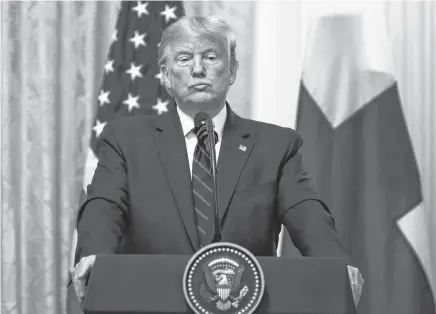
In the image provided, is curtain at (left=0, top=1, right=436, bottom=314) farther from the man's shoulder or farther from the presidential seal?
the presidential seal

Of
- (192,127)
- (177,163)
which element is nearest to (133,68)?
(192,127)

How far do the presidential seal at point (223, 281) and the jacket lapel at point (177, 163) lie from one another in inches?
22.1

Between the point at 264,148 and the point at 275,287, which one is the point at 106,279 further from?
the point at 264,148

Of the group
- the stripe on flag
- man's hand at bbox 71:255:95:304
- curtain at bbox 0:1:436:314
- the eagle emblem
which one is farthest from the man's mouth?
curtain at bbox 0:1:436:314

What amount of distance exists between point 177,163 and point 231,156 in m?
0.17

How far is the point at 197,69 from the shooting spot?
2.46m

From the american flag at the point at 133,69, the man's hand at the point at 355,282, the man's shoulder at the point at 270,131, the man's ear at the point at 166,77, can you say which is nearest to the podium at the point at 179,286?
the man's hand at the point at 355,282

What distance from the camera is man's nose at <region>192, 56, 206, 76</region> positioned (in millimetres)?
2461

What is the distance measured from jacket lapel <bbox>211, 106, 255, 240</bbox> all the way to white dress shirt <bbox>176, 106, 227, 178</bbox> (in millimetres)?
23

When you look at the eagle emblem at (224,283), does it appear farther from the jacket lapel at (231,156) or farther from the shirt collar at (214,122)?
the shirt collar at (214,122)

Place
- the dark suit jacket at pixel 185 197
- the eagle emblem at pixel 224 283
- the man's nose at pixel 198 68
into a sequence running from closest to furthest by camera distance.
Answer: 1. the eagle emblem at pixel 224 283
2. the dark suit jacket at pixel 185 197
3. the man's nose at pixel 198 68

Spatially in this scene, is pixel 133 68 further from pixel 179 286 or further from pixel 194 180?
pixel 179 286

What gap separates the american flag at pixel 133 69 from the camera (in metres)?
4.06

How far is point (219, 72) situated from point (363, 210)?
1.56 metres
